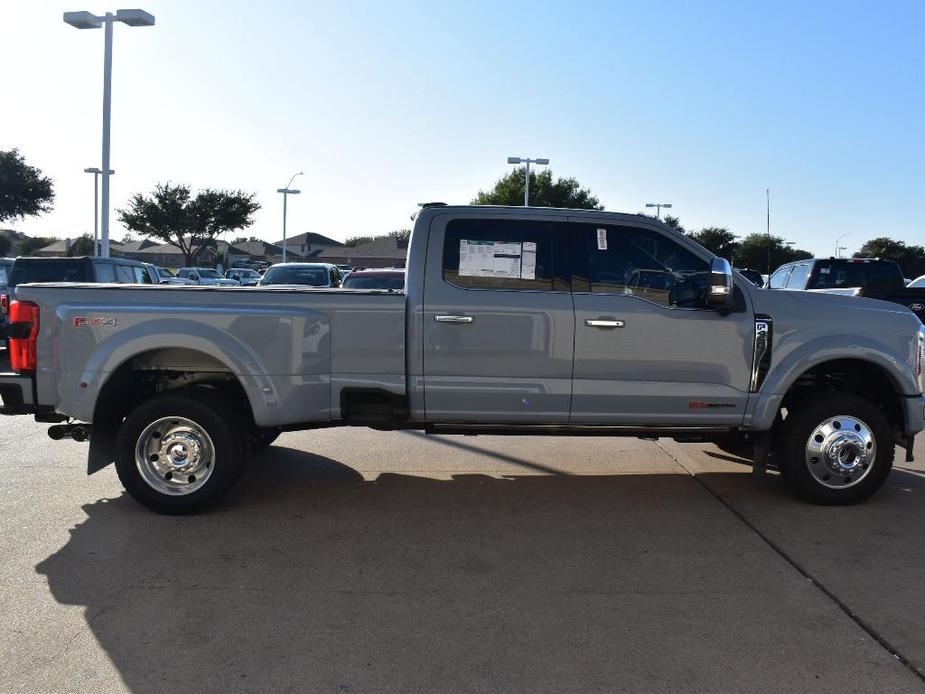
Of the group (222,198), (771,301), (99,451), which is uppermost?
(222,198)

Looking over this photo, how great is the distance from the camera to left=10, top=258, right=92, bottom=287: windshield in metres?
13.9

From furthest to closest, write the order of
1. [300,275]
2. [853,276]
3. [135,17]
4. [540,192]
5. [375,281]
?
[540,192] → [135,17] → [300,275] → [853,276] → [375,281]

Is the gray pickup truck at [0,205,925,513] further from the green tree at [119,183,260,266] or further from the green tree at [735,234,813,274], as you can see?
the green tree at [119,183,260,266]

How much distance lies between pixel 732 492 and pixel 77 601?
4650 mm

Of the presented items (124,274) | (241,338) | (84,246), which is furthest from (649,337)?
(84,246)

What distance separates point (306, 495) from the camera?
6.24 metres

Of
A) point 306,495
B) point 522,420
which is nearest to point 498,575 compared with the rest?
point 522,420

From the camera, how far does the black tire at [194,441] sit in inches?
218

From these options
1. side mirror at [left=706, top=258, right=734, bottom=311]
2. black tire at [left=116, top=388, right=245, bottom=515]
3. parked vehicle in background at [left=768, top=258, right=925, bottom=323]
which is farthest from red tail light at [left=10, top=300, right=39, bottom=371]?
parked vehicle in background at [left=768, top=258, right=925, bottom=323]

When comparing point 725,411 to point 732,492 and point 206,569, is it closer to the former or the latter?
point 732,492

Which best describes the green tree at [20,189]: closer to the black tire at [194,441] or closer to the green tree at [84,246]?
the green tree at [84,246]

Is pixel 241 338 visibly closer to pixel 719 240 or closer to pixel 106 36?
pixel 106 36

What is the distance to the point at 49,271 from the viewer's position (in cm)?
1424

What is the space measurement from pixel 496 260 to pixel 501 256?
5cm
